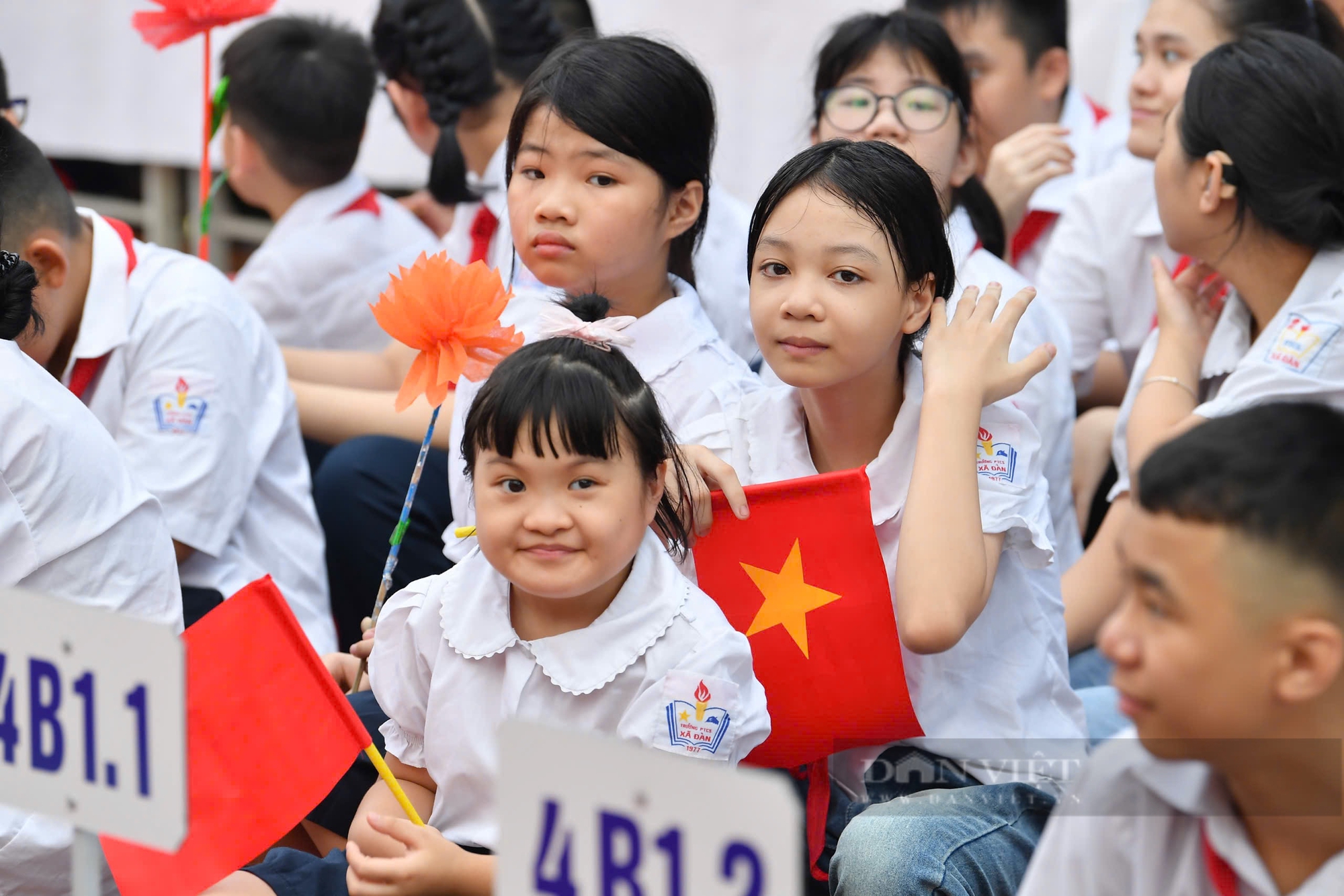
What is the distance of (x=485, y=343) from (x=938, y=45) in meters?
1.11

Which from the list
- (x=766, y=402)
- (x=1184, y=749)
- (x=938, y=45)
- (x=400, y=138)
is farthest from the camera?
(x=400, y=138)

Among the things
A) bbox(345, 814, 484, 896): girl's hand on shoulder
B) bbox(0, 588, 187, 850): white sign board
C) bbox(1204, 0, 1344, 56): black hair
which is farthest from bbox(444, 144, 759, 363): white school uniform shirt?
bbox(0, 588, 187, 850): white sign board

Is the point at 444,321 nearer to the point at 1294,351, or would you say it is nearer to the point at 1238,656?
the point at 1238,656

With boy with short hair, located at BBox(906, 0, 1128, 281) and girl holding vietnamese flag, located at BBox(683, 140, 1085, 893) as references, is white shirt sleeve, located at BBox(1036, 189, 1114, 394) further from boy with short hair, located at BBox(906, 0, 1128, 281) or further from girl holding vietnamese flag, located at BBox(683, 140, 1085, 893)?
girl holding vietnamese flag, located at BBox(683, 140, 1085, 893)

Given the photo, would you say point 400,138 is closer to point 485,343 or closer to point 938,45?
point 938,45

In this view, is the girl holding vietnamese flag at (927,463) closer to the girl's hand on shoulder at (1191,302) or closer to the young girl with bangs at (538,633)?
the young girl with bangs at (538,633)

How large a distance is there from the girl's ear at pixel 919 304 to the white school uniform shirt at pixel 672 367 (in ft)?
1.10

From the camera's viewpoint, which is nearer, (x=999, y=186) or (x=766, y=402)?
(x=766, y=402)

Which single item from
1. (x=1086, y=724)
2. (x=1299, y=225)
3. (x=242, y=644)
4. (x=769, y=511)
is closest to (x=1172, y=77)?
(x=1299, y=225)

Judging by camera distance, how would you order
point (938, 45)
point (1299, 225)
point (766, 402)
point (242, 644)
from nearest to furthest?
1. point (242, 644)
2. point (766, 402)
3. point (1299, 225)
4. point (938, 45)

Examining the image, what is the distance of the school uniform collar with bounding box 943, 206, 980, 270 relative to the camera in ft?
7.26

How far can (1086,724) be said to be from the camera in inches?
76.7

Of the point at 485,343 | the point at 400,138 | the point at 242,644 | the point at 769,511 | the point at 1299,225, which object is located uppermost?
the point at 1299,225

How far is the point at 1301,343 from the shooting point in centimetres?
193
